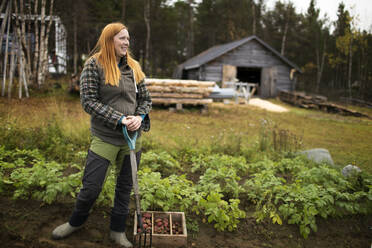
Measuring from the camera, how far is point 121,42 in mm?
2635

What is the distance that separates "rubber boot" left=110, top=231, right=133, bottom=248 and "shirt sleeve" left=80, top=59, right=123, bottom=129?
1.08 metres

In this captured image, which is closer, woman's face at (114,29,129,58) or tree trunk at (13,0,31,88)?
woman's face at (114,29,129,58)

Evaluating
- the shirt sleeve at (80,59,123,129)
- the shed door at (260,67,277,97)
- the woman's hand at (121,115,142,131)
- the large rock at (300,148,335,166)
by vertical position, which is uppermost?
the shed door at (260,67,277,97)

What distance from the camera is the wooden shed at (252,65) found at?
2027 centimetres

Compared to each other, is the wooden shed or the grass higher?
the wooden shed

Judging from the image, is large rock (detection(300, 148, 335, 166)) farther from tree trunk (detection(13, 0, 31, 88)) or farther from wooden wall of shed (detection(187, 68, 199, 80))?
wooden wall of shed (detection(187, 68, 199, 80))

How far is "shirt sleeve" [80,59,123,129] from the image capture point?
255cm

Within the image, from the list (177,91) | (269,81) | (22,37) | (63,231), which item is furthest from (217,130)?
(269,81)

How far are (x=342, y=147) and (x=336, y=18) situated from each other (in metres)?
2.60

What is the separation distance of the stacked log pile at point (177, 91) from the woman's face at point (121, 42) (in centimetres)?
908

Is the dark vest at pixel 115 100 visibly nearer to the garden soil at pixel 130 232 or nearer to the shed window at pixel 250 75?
the garden soil at pixel 130 232

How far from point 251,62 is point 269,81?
185cm

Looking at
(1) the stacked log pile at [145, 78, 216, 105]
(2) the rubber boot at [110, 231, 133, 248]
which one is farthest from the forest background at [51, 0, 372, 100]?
(2) the rubber boot at [110, 231, 133, 248]

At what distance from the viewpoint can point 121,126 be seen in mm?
2689
